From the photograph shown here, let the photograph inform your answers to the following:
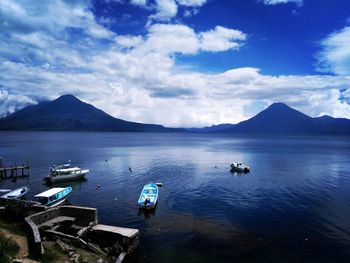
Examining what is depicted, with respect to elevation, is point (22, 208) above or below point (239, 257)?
above

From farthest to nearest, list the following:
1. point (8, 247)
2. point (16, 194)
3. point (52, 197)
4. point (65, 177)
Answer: point (65, 177) < point (16, 194) < point (52, 197) < point (8, 247)

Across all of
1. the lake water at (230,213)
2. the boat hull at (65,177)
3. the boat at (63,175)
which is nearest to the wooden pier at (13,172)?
the lake water at (230,213)

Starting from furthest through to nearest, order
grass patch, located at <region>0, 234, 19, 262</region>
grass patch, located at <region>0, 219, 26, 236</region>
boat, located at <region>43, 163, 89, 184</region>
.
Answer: boat, located at <region>43, 163, 89, 184</region>, grass patch, located at <region>0, 219, 26, 236</region>, grass patch, located at <region>0, 234, 19, 262</region>

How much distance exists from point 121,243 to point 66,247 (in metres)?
5.94

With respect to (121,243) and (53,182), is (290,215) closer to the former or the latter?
(121,243)

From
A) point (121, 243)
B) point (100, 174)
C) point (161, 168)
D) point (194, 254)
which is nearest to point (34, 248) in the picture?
point (121, 243)

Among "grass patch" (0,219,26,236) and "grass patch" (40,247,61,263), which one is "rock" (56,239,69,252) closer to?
"grass patch" (40,247,61,263)

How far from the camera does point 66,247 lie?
1234 inches

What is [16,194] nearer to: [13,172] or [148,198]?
[148,198]

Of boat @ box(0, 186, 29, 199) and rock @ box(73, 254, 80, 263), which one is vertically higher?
boat @ box(0, 186, 29, 199)

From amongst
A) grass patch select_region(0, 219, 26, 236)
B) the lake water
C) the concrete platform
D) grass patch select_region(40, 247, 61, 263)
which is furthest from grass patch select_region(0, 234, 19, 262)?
the lake water

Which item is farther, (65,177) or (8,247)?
(65,177)

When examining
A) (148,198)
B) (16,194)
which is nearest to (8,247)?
(148,198)

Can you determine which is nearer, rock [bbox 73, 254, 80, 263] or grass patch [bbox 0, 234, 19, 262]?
grass patch [bbox 0, 234, 19, 262]
